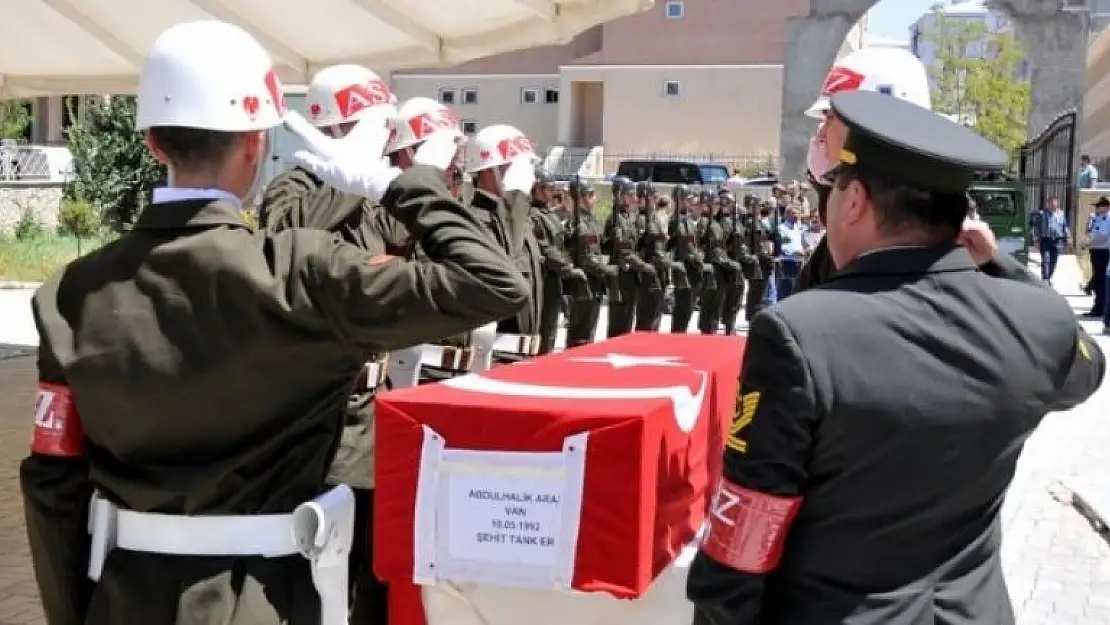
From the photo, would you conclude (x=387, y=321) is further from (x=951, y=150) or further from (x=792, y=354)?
(x=951, y=150)

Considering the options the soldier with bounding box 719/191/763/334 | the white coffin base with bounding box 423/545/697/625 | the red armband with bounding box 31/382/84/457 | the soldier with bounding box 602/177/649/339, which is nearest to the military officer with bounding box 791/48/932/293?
the white coffin base with bounding box 423/545/697/625

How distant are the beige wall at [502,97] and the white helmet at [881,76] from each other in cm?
5182

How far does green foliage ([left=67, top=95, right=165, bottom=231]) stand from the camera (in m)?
27.5

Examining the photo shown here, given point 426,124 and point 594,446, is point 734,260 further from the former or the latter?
point 594,446

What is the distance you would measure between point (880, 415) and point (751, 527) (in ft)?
0.86

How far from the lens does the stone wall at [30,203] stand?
27.2 metres

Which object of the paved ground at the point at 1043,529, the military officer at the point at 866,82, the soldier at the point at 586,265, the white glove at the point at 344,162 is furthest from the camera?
the soldier at the point at 586,265

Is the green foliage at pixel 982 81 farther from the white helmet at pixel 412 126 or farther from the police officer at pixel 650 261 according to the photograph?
the white helmet at pixel 412 126

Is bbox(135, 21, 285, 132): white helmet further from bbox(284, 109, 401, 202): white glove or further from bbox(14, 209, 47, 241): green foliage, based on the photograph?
bbox(14, 209, 47, 241): green foliage

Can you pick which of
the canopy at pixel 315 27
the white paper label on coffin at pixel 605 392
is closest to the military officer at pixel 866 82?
the white paper label on coffin at pixel 605 392

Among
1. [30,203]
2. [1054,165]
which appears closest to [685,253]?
[1054,165]

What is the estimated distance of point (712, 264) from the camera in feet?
56.2

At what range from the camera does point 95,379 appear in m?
2.30

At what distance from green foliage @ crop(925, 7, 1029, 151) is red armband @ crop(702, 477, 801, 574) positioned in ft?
133
